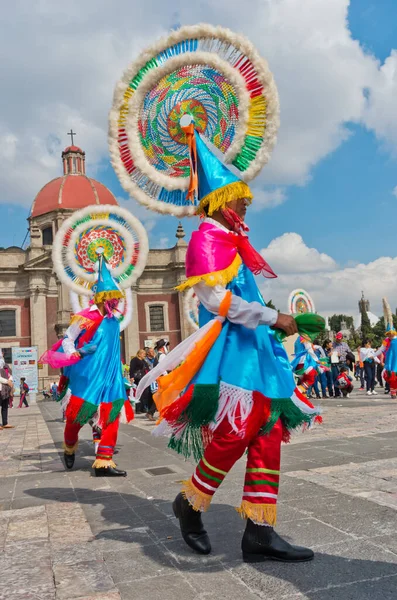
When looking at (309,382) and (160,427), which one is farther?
(309,382)

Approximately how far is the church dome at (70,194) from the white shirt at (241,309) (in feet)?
142

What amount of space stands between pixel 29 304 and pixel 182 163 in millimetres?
39581

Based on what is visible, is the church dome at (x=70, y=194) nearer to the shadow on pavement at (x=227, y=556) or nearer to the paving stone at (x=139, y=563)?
the shadow on pavement at (x=227, y=556)

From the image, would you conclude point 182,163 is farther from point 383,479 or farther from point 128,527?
point 383,479

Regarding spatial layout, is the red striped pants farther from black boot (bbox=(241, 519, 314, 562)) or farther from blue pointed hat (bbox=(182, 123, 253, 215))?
blue pointed hat (bbox=(182, 123, 253, 215))

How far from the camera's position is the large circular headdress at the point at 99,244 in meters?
7.45

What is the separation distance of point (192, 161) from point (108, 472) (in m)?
3.21

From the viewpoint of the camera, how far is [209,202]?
320 cm

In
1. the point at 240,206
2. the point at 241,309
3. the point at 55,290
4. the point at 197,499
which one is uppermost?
the point at 55,290

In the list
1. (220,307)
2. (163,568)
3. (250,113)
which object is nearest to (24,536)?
(163,568)

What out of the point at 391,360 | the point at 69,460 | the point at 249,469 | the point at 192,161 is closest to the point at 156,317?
the point at 391,360

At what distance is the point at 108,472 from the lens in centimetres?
526

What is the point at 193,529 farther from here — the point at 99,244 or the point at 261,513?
the point at 99,244

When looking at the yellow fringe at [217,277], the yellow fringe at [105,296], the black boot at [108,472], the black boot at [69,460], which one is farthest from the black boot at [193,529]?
the yellow fringe at [105,296]
